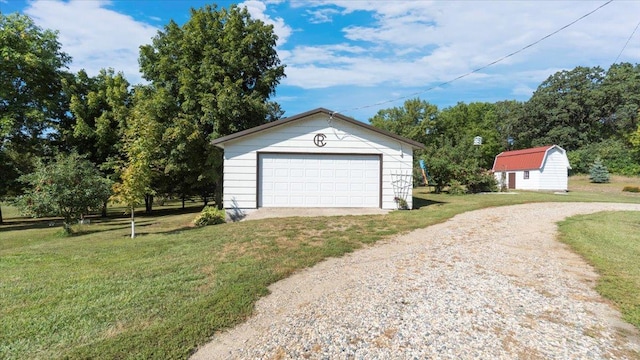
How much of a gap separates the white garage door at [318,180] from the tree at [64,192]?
6.00 metres

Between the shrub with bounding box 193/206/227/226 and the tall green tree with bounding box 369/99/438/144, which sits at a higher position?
Result: the tall green tree with bounding box 369/99/438/144

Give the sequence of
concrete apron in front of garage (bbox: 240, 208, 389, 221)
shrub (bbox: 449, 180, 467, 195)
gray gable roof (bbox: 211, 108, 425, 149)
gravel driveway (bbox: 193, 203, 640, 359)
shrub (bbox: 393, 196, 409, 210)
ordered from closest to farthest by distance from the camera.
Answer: gravel driveway (bbox: 193, 203, 640, 359), concrete apron in front of garage (bbox: 240, 208, 389, 221), gray gable roof (bbox: 211, 108, 425, 149), shrub (bbox: 393, 196, 409, 210), shrub (bbox: 449, 180, 467, 195)

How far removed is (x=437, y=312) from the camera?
12.2 ft

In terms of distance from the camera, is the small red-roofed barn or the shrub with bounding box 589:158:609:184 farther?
the shrub with bounding box 589:158:609:184

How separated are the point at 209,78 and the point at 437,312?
17.4 metres

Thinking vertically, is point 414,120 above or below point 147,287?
above

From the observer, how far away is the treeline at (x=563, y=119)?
126ft

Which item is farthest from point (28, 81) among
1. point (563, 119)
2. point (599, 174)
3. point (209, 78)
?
→ point (563, 119)

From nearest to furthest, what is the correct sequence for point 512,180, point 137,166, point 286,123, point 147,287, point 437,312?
point 437,312 → point 147,287 → point 137,166 → point 286,123 → point 512,180

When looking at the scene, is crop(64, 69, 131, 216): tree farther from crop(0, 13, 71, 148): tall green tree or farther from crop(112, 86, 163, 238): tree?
crop(112, 86, 163, 238): tree

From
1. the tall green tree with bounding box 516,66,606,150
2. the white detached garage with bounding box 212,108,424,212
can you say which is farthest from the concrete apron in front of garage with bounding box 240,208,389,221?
the tall green tree with bounding box 516,66,606,150

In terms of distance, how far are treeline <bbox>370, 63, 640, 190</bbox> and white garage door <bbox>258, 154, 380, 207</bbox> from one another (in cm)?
2642

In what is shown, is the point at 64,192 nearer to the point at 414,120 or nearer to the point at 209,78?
the point at 209,78

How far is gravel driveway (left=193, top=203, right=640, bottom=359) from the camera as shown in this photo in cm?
298
